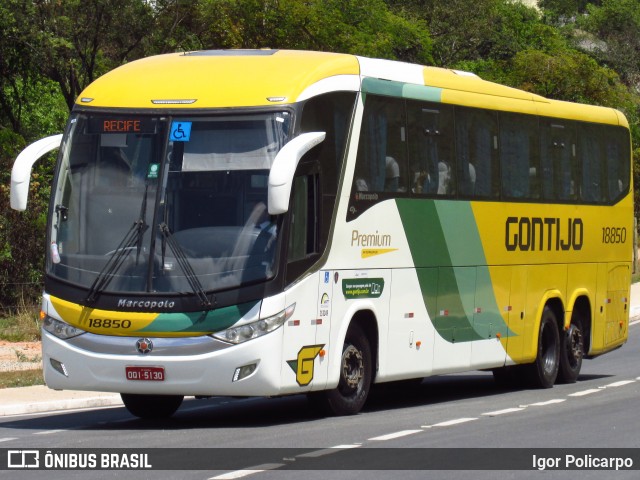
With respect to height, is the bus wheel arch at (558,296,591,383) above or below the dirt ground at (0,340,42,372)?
above

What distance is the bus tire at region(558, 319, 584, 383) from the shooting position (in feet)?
65.8

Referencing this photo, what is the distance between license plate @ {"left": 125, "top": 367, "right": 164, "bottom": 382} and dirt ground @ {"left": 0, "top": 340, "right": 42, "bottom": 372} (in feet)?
26.3

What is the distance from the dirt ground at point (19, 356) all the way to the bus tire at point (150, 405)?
20.3 feet

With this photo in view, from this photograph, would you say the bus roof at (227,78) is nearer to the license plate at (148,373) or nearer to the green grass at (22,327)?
the license plate at (148,373)

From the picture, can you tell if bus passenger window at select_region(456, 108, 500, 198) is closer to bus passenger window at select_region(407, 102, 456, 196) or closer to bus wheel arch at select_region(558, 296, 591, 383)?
bus passenger window at select_region(407, 102, 456, 196)

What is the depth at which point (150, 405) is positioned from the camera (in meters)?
14.8

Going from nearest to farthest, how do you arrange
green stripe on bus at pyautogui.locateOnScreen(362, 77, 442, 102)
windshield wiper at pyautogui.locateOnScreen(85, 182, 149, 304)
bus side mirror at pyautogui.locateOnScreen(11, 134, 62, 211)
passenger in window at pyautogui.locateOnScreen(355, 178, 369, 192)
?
windshield wiper at pyautogui.locateOnScreen(85, 182, 149, 304)
bus side mirror at pyautogui.locateOnScreen(11, 134, 62, 211)
passenger in window at pyautogui.locateOnScreen(355, 178, 369, 192)
green stripe on bus at pyautogui.locateOnScreen(362, 77, 442, 102)

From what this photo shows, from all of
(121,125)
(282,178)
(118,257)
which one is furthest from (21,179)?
(282,178)

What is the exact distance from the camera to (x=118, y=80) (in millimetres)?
14109

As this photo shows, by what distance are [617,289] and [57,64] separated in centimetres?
1513

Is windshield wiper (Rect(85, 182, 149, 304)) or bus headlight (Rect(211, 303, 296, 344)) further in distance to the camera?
windshield wiper (Rect(85, 182, 149, 304))

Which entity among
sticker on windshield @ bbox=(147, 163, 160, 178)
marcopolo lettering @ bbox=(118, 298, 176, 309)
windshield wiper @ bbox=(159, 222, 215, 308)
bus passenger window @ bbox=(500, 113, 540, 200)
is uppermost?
bus passenger window @ bbox=(500, 113, 540, 200)

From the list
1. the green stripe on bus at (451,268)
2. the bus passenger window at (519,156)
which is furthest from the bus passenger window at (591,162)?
the green stripe on bus at (451,268)

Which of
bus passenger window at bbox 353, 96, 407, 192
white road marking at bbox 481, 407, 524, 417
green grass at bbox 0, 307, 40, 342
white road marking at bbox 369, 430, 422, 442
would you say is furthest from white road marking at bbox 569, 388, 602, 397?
green grass at bbox 0, 307, 40, 342
